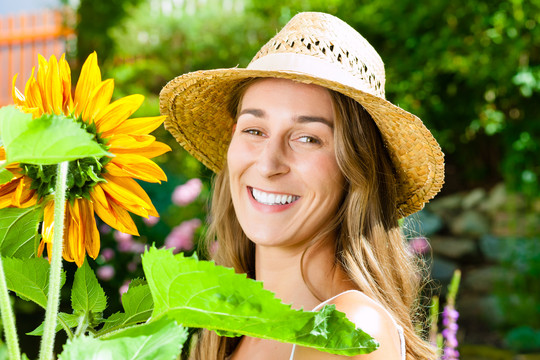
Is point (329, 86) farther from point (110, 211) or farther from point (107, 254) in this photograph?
point (107, 254)

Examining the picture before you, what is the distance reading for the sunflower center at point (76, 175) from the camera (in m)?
0.63

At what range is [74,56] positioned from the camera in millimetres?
8062

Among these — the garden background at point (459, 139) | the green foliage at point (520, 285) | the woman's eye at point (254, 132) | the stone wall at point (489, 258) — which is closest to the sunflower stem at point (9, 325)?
the woman's eye at point (254, 132)

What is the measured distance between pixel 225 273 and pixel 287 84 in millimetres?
1067

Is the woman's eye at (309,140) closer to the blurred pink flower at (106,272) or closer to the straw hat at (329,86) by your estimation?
the straw hat at (329,86)

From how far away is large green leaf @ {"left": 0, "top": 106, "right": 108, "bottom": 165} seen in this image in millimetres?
426

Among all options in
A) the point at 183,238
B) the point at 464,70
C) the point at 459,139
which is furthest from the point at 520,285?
the point at 183,238

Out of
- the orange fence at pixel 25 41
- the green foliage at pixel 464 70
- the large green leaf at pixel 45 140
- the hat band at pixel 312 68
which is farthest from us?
the orange fence at pixel 25 41

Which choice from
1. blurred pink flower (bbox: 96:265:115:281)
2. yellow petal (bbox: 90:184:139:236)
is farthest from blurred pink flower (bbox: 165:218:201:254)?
yellow petal (bbox: 90:184:139:236)

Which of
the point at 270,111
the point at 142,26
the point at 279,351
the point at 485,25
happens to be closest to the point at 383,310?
the point at 279,351

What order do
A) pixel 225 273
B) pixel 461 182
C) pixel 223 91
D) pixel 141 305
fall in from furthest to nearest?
1. pixel 461 182
2. pixel 223 91
3. pixel 141 305
4. pixel 225 273

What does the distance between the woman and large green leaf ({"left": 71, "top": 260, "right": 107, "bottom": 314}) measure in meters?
0.74

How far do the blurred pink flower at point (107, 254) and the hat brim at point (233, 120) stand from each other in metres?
2.44

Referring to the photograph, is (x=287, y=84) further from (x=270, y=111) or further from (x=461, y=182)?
(x=461, y=182)
